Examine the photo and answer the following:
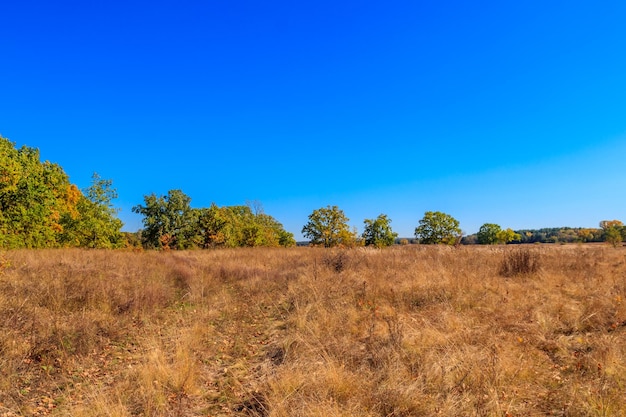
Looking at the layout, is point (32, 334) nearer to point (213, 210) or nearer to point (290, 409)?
point (290, 409)

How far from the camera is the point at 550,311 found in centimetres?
682

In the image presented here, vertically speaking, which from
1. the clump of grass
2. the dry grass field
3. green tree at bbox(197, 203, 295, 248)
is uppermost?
green tree at bbox(197, 203, 295, 248)

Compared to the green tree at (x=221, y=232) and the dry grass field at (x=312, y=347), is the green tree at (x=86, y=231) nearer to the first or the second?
the green tree at (x=221, y=232)

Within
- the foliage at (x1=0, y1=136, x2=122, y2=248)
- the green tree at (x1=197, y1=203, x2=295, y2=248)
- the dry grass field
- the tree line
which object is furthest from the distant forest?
the foliage at (x1=0, y1=136, x2=122, y2=248)

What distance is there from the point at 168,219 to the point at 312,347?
1593 inches

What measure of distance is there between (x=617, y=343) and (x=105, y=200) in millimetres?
51598

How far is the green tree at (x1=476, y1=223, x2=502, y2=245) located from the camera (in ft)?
279

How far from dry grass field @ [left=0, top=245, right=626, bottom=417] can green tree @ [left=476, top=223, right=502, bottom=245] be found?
85970 mm

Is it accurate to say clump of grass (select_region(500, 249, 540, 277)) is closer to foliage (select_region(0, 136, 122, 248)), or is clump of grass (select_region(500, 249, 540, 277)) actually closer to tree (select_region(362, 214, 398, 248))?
foliage (select_region(0, 136, 122, 248))

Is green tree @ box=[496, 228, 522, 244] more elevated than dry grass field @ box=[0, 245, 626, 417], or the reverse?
green tree @ box=[496, 228, 522, 244]

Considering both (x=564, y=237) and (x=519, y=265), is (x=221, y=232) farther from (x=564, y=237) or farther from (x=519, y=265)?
(x=564, y=237)

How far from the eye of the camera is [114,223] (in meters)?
40.8

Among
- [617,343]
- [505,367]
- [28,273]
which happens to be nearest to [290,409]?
[505,367]

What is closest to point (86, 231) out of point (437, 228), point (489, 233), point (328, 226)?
point (328, 226)
